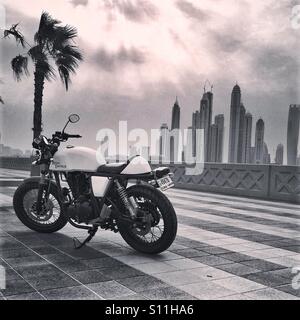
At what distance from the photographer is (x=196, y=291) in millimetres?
3389

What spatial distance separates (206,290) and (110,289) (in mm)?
796

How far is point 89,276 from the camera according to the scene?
3.71 metres

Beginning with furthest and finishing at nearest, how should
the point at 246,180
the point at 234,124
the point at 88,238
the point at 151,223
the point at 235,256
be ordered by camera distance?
the point at 234,124 → the point at 246,180 → the point at 88,238 → the point at 235,256 → the point at 151,223

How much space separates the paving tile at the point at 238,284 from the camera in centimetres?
350

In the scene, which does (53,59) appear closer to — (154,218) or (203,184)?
(203,184)

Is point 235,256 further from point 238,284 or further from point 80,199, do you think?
point 80,199

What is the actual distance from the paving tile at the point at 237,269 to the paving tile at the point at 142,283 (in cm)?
82

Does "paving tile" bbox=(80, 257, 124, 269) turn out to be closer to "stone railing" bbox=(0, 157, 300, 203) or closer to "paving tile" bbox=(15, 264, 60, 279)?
"paving tile" bbox=(15, 264, 60, 279)

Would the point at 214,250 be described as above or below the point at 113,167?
below

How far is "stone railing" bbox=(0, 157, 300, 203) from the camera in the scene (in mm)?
11586

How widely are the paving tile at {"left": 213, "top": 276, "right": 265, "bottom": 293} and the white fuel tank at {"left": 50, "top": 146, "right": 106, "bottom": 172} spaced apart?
1972mm

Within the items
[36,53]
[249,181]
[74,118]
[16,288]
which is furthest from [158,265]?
[36,53]

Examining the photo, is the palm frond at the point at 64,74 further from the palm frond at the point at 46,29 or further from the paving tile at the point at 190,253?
the paving tile at the point at 190,253

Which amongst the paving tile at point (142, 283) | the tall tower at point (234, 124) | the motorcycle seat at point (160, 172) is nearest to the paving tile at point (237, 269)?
the paving tile at point (142, 283)
